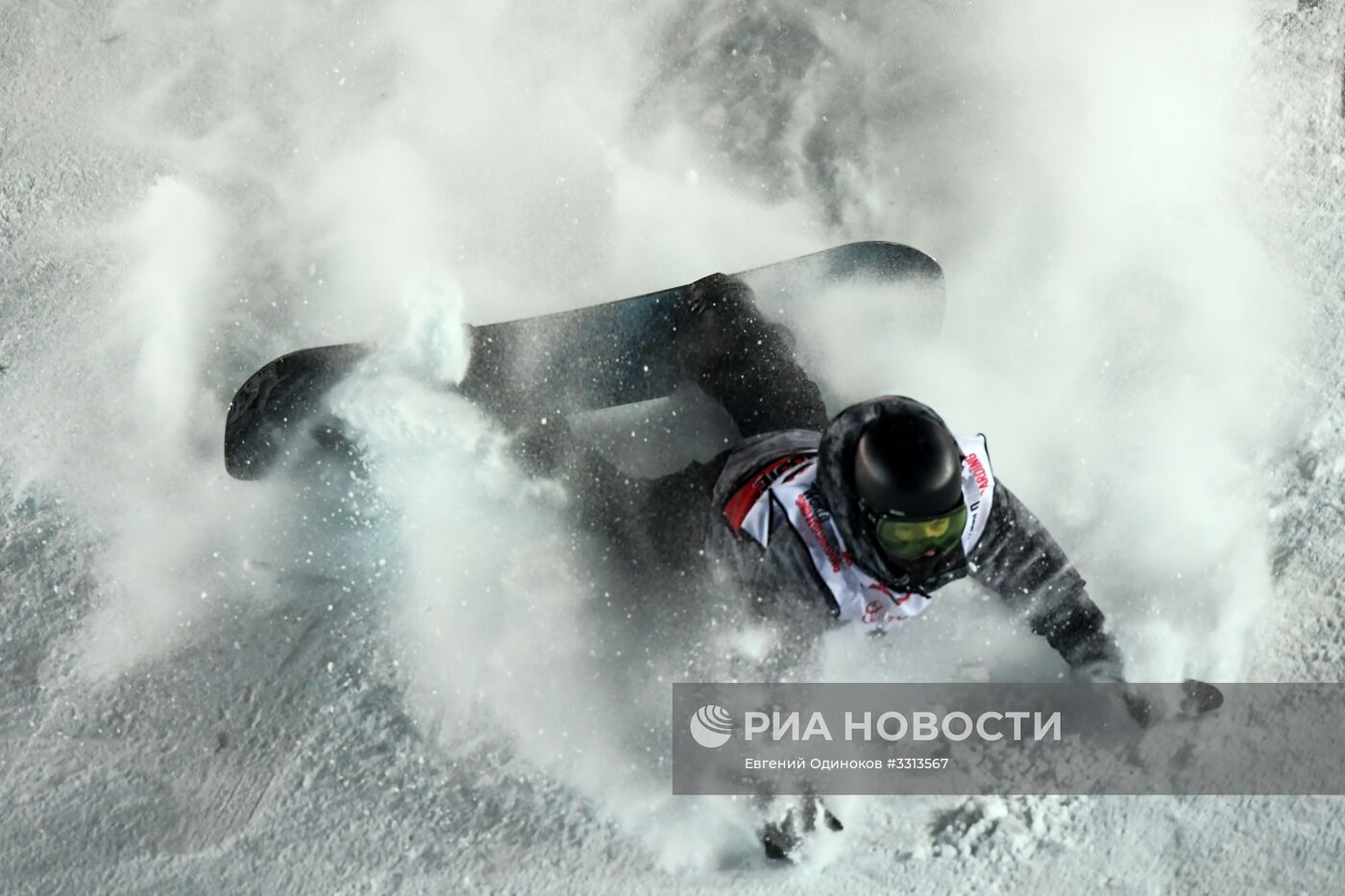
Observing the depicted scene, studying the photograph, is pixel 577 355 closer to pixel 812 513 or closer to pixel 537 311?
pixel 537 311

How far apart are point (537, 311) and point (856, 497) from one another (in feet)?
6.01

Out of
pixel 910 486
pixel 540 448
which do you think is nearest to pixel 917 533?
pixel 910 486

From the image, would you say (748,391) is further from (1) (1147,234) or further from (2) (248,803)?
(2) (248,803)

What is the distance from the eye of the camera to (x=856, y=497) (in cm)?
234

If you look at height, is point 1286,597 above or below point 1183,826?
Answer: above

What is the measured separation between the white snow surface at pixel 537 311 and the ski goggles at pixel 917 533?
2.62 feet

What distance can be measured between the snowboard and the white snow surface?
11 cm

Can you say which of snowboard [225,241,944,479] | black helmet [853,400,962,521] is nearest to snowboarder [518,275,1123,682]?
black helmet [853,400,962,521]

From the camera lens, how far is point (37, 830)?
3092mm

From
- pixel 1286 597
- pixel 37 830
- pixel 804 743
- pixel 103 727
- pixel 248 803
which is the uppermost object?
pixel 1286 597

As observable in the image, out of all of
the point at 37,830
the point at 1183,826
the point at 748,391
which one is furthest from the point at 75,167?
the point at 1183,826

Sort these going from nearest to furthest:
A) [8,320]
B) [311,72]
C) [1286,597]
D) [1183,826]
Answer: [1183,826], [1286,597], [8,320], [311,72]

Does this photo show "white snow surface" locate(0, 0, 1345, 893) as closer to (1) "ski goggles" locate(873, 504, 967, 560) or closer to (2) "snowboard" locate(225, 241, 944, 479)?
(2) "snowboard" locate(225, 241, 944, 479)

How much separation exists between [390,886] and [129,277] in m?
→ 2.23
